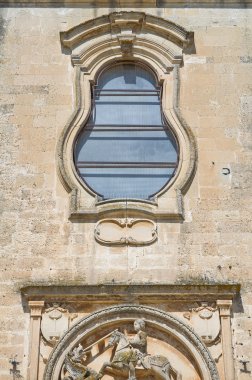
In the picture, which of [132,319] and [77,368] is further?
[132,319]

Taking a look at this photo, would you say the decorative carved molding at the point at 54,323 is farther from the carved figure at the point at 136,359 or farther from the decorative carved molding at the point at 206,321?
the decorative carved molding at the point at 206,321

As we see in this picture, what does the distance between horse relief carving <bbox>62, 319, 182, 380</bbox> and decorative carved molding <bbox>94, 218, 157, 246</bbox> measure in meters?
1.42

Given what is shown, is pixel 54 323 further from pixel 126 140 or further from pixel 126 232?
pixel 126 140

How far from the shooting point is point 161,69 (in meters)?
13.5

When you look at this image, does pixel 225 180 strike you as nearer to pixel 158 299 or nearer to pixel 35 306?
pixel 158 299

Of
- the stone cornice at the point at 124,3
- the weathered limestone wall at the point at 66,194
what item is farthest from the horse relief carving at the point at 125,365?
the stone cornice at the point at 124,3

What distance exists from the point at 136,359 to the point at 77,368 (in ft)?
2.29

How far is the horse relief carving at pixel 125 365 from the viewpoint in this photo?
34.6 ft

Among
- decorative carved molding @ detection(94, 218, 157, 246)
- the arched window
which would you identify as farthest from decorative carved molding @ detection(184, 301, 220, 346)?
the arched window

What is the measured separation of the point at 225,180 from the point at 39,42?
3703 millimetres

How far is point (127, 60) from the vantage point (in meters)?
13.7

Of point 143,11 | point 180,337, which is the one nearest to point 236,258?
point 180,337

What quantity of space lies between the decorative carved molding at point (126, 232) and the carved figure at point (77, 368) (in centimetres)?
162

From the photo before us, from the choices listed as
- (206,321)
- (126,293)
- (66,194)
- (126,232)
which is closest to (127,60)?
(66,194)
